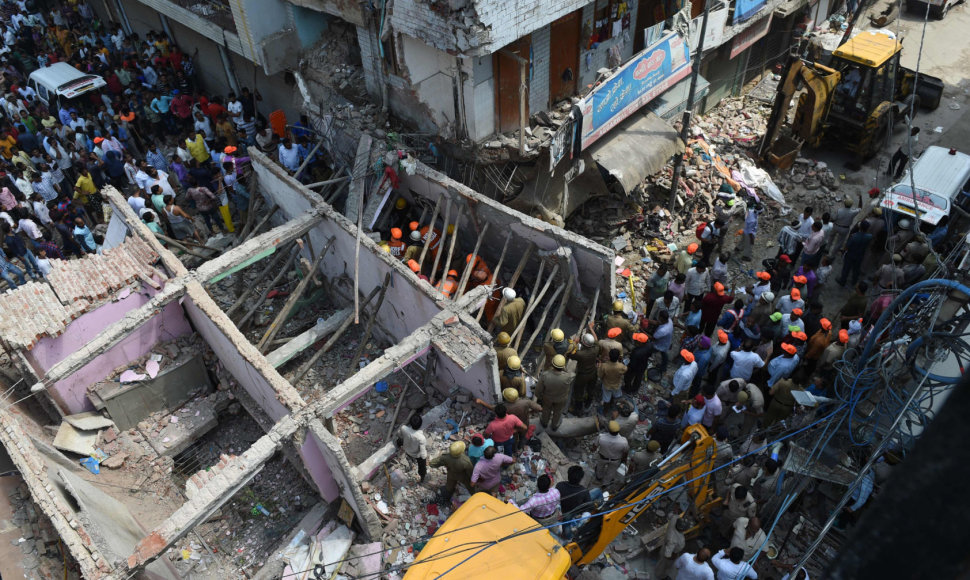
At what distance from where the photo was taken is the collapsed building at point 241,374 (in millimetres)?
7660

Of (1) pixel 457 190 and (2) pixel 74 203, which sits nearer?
(1) pixel 457 190

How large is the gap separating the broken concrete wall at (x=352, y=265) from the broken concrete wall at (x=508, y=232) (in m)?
1.80

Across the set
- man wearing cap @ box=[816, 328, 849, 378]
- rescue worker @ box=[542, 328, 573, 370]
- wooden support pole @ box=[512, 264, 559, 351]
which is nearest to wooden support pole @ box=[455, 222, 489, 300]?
wooden support pole @ box=[512, 264, 559, 351]

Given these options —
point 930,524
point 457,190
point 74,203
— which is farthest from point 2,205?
point 930,524

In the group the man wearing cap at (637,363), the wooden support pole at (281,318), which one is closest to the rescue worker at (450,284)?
the wooden support pole at (281,318)

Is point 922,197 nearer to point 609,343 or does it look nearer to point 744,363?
point 744,363

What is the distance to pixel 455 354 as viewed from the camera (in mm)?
8250

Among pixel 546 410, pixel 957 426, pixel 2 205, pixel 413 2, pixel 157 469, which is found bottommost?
pixel 157 469

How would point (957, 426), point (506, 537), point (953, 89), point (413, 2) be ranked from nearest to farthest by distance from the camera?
point (957, 426) → point (506, 537) → point (413, 2) → point (953, 89)

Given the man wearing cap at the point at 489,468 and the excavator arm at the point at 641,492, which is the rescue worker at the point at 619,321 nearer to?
the excavator arm at the point at 641,492

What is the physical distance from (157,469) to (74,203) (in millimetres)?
7219

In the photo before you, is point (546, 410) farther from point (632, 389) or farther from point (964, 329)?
point (964, 329)

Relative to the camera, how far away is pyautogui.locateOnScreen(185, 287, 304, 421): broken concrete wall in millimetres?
7828

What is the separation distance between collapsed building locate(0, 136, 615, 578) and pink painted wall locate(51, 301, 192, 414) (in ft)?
0.08
